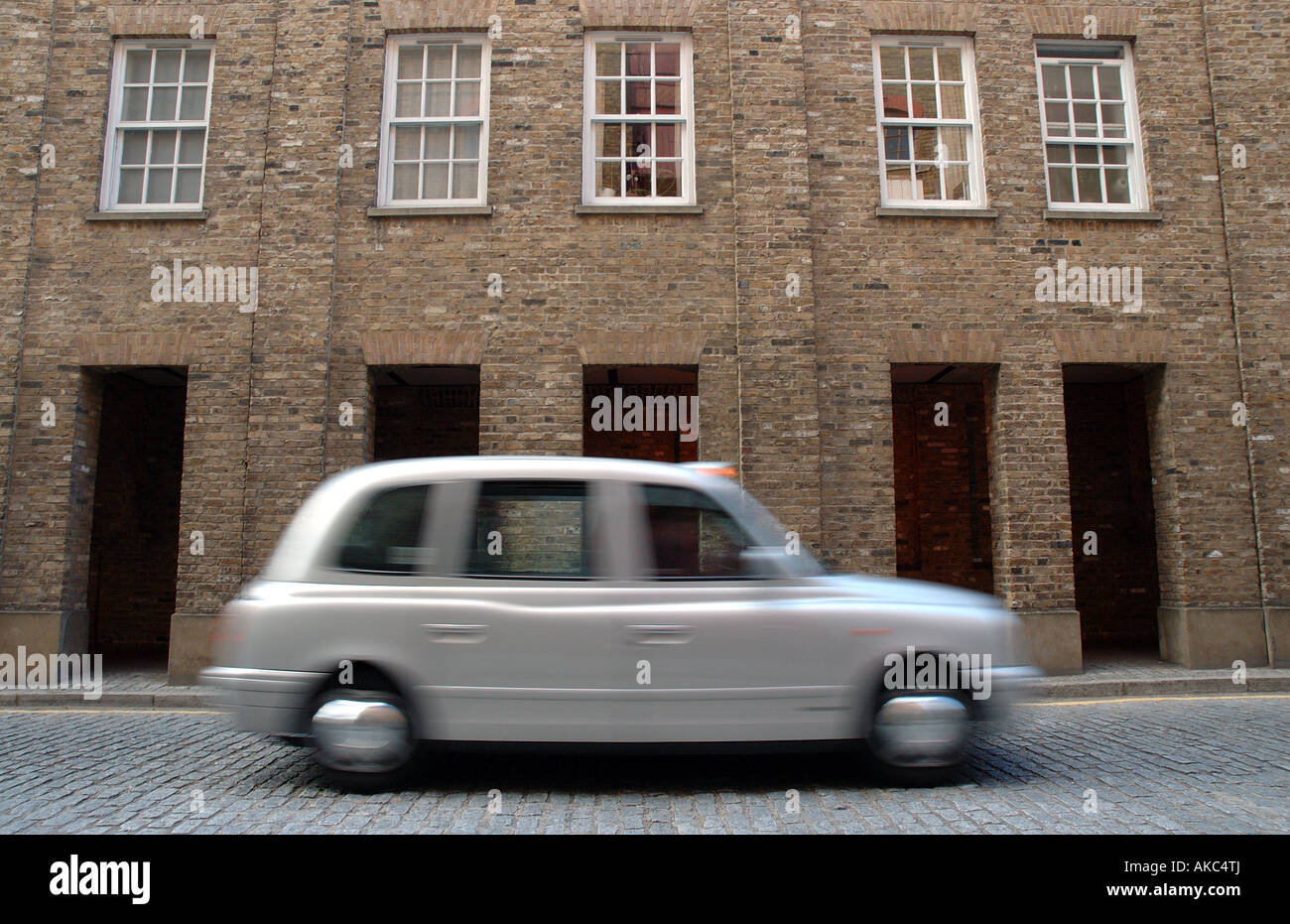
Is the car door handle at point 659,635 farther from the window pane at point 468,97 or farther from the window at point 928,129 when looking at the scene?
the window pane at point 468,97

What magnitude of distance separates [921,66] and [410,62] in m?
6.32

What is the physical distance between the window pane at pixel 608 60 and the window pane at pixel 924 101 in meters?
3.64

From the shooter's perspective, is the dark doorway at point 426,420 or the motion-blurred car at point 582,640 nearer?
the motion-blurred car at point 582,640

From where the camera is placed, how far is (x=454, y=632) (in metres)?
4.50

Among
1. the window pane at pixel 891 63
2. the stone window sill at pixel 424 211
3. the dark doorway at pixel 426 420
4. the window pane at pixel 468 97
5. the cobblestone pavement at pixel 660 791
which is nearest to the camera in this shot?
the cobblestone pavement at pixel 660 791

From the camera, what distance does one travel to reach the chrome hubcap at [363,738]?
4484mm

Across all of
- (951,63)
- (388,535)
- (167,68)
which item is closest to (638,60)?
(951,63)

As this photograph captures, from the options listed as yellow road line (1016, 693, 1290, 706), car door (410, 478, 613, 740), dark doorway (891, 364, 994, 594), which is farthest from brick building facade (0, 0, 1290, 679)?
car door (410, 478, 613, 740)

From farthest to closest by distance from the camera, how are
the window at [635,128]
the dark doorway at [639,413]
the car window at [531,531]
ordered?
the dark doorway at [639,413] → the window at [635,128] → the car window at [531,531]

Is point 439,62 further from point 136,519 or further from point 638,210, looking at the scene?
point 136,519

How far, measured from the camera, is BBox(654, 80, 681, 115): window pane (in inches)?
382

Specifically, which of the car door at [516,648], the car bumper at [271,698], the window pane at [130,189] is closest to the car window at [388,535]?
the car door at [516,648]

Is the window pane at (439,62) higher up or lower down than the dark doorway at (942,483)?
higher up

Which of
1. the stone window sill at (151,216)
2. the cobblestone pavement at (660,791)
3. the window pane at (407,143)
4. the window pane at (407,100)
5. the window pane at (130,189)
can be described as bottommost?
the cobblestone pavement at (660,791)
